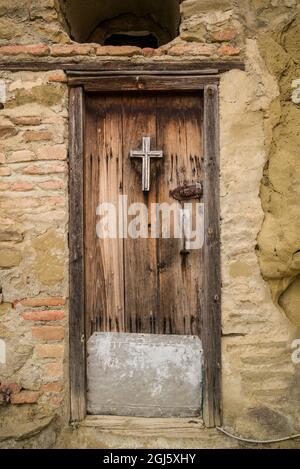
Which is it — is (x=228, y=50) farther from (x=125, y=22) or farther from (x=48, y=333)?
(x=48, y=333)

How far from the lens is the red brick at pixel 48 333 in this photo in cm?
244

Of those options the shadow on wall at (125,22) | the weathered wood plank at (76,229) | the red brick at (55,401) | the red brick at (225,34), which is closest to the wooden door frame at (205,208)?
the weathered wood plank at (76,229)

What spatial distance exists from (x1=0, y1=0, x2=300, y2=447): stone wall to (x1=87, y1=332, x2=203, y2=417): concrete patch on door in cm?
19

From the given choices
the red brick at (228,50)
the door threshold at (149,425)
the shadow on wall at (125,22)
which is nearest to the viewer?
the red brick at (228,50)

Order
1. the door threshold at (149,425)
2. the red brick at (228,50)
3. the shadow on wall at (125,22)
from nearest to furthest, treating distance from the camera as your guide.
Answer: the red brick at (228,50) < the door threshold at (149,425) < the shadow on wall at (125,22)

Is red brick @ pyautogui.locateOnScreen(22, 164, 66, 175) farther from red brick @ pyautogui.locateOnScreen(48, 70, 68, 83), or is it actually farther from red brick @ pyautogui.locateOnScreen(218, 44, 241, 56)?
red brick @ pyautogui.locateOnScreen(218, 44, 241, 56)

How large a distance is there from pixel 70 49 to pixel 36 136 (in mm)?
598

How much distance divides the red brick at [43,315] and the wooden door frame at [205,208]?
88mm

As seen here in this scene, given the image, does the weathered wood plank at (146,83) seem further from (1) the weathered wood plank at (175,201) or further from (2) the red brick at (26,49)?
(2) the red brick at (26,49)

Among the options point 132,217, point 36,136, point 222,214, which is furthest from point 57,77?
point 222,214

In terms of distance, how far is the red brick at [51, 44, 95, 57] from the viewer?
2.40 metres

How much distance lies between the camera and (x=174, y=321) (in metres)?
2.56

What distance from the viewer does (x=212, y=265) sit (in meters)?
2.45

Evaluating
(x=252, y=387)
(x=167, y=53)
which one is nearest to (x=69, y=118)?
(x=167, y=53)
